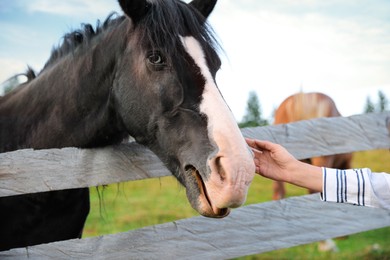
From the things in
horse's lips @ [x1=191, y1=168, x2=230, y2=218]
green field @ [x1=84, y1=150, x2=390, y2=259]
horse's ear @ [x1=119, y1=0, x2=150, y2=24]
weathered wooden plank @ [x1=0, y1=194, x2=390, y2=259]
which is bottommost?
green field @ [x1=84, y1=150, x2=390, y2=259]

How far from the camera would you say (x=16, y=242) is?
285cm

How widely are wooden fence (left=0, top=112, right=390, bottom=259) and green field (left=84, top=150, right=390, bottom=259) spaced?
0.38m

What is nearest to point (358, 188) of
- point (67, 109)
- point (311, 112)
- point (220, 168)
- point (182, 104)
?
point (220, 168)

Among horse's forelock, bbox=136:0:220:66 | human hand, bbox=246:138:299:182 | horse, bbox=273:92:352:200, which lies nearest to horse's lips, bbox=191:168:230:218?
human hand, bbox=246:138:299:182

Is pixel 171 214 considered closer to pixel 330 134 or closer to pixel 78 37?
pixel 330 134

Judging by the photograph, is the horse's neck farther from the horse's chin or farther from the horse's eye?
the horse's chin

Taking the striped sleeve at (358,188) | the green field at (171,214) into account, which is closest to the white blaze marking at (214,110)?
the striped sleeve at (358,188)

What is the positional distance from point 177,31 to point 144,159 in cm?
75

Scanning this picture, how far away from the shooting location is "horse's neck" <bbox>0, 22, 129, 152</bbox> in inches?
106

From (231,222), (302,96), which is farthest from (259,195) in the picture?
(231,222)

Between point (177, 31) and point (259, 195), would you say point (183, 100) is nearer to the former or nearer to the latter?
point (177, 31)

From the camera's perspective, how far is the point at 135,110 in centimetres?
249

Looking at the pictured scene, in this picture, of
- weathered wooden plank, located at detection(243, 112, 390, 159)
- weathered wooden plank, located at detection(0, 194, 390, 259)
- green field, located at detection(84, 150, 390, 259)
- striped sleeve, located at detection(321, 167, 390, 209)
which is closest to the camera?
striped sleeve, located at detection(321, 167, 390, 209)

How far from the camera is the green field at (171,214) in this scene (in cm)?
549
